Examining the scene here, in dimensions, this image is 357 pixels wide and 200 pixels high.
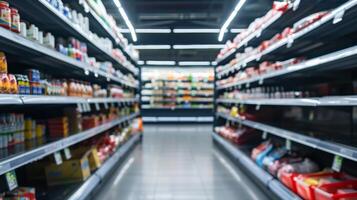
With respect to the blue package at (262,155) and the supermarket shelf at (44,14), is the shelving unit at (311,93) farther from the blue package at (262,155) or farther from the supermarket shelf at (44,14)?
the supermarket shelf at (44,14)

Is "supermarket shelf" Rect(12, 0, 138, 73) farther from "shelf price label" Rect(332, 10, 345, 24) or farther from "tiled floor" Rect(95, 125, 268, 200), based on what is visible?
"shelf price label" Rect(332, 10, 345, 24)

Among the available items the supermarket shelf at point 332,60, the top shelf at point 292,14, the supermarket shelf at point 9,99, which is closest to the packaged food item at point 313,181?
the supermarket shelf at point 332,60

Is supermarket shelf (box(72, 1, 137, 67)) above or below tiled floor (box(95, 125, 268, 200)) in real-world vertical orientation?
above

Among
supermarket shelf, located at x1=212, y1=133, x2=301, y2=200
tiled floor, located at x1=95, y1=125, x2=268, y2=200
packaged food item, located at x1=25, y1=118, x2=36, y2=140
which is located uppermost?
packaged food item, located at x1=25, y1=118, x2=36, y2=140

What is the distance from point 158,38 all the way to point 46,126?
26.4ft

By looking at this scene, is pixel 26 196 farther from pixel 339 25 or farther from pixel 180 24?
pixel 180 24

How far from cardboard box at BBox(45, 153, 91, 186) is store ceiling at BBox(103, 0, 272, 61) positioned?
14.3ft

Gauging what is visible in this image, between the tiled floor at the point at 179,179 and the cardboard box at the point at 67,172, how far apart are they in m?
0.37

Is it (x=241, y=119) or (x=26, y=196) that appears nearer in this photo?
(x=26, y=196)

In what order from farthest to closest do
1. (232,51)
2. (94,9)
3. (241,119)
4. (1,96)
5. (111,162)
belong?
1. (232,51)
2. (241,119)
3. (111,162)
4. (94,9)
5. (1,96)

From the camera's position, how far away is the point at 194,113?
13.2 metres

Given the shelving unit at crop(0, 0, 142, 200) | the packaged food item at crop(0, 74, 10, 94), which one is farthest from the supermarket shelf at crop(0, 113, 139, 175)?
the packaged food item at crop(0, 74, 10, 94)

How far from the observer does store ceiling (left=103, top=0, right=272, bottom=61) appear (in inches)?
307

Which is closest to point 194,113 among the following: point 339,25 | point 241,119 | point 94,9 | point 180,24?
point 180,24
